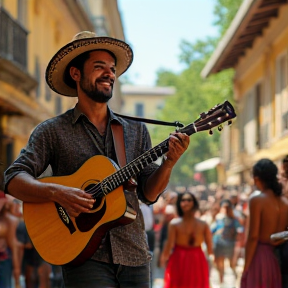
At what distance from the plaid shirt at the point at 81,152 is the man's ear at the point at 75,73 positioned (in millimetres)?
190

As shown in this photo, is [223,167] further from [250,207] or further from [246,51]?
[250,207]

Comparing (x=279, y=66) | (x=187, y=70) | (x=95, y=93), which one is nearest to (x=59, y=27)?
(x=279, y=66)

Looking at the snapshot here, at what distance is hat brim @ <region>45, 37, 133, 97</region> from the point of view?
4.50 meters

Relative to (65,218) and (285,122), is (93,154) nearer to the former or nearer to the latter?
(65,218)

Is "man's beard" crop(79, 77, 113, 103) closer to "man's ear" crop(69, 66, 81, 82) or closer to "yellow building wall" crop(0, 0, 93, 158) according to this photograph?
"man's ear" crop(69, 66, 81, 82)

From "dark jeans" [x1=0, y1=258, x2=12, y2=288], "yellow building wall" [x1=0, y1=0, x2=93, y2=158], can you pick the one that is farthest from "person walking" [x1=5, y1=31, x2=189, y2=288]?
"yellow building wall" [x1=0, y1=0, x2=93, y2=158]

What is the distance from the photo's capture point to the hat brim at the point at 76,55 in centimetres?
450

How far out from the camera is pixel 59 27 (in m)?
27.2

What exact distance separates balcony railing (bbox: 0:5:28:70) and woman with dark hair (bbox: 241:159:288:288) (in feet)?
33.2

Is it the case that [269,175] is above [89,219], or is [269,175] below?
above

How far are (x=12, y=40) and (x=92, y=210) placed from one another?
14501 millimetres

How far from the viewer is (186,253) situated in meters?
10.6

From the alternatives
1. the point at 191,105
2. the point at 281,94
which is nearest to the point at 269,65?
the point at 281,94

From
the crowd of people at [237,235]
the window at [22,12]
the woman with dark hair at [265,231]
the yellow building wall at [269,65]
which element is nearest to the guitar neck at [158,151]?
the crowd of people at [237,235]
